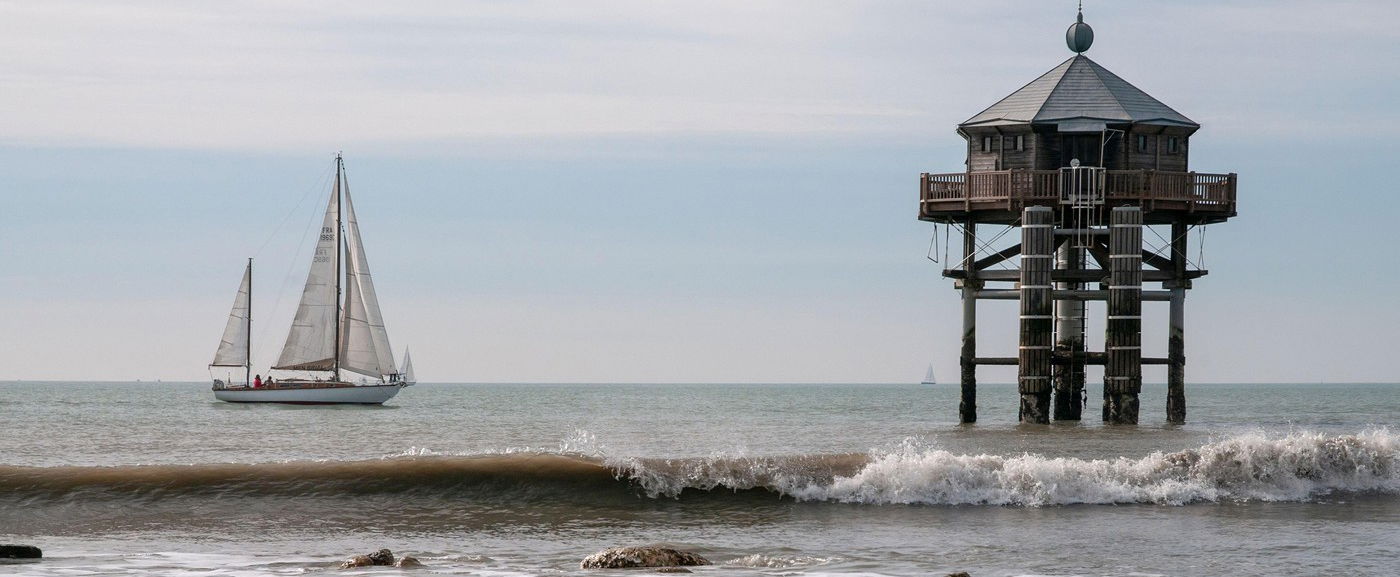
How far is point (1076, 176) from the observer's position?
42.2 metres

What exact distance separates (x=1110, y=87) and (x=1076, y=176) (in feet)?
11.9

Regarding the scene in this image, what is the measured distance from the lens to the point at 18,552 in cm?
1923

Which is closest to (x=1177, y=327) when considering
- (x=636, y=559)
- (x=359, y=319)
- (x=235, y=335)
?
(x=636, y=559)

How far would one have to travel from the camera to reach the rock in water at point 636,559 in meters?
18.7

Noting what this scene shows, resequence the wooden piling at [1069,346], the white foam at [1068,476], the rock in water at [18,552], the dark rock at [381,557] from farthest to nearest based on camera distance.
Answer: the wooden piling at [1069,346] → the white foam at [1068,476] → the rock in water at [18,552] → the dark rock at [381,557]

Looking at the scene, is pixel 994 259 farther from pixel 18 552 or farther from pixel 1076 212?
pixel 18 552

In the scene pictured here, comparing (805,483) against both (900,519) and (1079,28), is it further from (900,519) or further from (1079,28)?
(1079,28)

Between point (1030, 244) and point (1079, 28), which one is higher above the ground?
point (1079, 28)

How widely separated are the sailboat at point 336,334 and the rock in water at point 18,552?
60.3 meters

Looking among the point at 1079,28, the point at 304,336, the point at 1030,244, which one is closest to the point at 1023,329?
the point at 1030,244

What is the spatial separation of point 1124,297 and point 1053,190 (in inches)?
130

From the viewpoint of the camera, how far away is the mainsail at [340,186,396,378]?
79.4 meters

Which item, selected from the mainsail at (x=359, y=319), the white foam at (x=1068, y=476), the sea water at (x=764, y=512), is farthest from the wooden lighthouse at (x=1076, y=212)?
the mainsail at (x=359, y=319)

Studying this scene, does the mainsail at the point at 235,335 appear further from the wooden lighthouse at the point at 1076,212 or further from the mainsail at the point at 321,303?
A: the wooden lighthouse at the point at 1076,212
